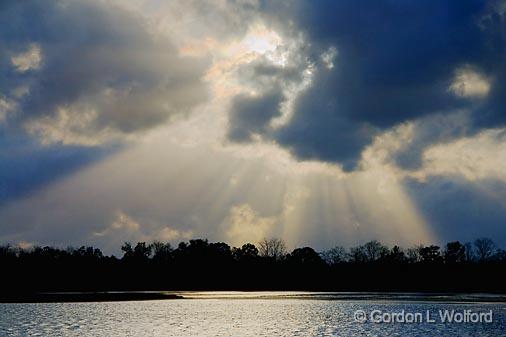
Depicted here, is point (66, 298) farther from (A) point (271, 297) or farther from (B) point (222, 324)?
(B) point (222, 324)

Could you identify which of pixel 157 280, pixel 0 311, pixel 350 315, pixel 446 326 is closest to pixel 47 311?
pixel 0 311

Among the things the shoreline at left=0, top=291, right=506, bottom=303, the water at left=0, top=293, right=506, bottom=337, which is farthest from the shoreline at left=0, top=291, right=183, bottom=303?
the water at left=0, top=293, right=506, bottom=337

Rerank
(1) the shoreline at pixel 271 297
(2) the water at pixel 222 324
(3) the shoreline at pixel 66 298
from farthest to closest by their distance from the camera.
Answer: (3) the shoreline at pixel 66 298, (1) the shoreline at pixel 271 297, (2) the water at pixel 222 324

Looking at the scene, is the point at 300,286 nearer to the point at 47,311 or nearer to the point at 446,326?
the point at 47,311

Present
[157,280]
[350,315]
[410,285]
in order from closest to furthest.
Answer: [350,315] → [410,285] → [157,280]

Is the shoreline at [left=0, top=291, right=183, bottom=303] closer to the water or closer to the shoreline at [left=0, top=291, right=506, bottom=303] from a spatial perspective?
the shoreline at [left=0, top=291, right=506, bottom=303]

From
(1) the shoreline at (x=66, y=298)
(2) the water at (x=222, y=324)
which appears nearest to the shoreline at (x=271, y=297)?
(1) the shoreline at (x=66, y=298)

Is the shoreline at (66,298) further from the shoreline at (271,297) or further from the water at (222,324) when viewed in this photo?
the water at (222,324)

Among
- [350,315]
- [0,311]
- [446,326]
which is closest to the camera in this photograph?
[446,326]

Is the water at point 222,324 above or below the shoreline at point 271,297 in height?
below

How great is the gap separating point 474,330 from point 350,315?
2076cm

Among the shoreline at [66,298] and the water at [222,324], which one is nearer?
the water at [222,324]

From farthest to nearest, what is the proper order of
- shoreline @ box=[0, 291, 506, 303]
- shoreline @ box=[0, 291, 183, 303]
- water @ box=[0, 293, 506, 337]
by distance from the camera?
shoreline @ box=[0, 291, 183, 303]
shoreline @ box=[0, 291, 506, 303]
water @ box=[0, 293, 506, 337]

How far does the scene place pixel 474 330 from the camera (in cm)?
5597
